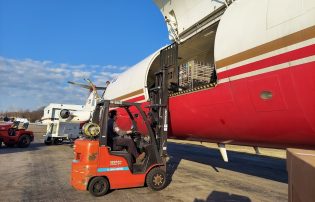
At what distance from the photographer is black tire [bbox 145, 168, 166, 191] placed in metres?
8.23

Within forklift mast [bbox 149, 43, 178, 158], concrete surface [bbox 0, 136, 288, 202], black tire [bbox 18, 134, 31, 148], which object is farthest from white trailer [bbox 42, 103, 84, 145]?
forklift mast [bbox 149, 43, 178, 158]

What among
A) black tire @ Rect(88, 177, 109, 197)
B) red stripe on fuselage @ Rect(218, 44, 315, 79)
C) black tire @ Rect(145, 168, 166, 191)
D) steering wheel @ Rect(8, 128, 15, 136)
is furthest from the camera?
steering wheel @ Rect(8, 128, 15, 136)

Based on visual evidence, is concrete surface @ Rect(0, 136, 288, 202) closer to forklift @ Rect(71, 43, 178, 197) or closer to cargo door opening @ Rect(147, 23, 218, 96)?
forklift @ Rect(71, 43, 178, 197)

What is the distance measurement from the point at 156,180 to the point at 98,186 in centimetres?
156

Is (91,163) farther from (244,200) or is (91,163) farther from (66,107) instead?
(66,107)

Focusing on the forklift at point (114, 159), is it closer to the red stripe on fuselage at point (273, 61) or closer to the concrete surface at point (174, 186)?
the concrete surface at point (174, 186)

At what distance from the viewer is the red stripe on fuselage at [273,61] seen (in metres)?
5.18

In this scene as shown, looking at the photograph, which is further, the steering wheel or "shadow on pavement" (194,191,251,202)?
the steering wheel

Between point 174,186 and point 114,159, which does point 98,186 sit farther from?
point 174,186

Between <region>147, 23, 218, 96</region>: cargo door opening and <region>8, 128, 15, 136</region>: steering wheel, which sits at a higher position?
<region>147, 23, 218, 96</region>: cargo door opening

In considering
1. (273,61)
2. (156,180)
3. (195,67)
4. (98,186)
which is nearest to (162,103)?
(195,67)

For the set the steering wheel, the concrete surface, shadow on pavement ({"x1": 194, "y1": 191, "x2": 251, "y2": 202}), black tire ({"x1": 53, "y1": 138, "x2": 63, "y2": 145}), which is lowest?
shadow on pavement ({"x1": 194, "y1": 191, "x2": 251, "y2": 202})

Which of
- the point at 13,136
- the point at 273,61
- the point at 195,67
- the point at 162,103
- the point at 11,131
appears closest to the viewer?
the point at 273,61

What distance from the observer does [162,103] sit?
9641 mm
